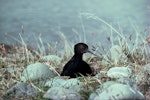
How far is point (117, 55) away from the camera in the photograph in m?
6.22

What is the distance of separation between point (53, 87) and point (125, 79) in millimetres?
660

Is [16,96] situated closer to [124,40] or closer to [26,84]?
[26,84]

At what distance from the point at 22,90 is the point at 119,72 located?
0.94 meters

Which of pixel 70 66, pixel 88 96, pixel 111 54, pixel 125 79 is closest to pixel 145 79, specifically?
pixel 125 79

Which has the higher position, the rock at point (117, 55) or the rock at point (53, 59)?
the rock at point (117, 55)

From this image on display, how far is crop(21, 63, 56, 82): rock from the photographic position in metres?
5.58

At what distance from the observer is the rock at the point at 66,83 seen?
16.7 ft

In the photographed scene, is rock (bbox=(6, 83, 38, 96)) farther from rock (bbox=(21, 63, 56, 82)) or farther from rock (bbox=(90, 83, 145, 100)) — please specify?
rock (bbox=(90, 83, 145, 100))

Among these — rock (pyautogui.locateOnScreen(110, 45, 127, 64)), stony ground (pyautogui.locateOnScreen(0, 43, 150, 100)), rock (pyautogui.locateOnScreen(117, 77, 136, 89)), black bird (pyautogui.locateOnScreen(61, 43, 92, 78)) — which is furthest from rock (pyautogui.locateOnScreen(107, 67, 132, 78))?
rock (pyautogui.locateOnScreen(110, 45, 127, 64))

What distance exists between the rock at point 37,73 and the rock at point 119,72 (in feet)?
2.08

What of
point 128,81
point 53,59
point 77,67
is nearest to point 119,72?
point 128,81

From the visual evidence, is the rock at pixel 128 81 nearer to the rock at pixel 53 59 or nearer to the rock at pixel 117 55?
the rock at pixel 117 55

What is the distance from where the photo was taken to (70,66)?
5715 millimetres

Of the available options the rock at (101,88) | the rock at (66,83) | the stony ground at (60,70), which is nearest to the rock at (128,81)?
the stony ground at (60,70)
